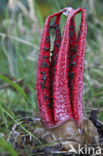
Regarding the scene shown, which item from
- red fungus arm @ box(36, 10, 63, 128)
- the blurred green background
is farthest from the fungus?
the blurred green background

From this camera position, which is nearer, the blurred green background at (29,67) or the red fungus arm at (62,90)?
the red fungus arm at (62,90)

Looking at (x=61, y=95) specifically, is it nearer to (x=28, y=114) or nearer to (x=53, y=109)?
(x=53, y=109)

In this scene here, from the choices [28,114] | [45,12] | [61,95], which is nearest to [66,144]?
[61,95]

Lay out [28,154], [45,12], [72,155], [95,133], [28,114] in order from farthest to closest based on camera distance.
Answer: [45,12] < [28,114] < [95,133] < [72,155] < [28,154]

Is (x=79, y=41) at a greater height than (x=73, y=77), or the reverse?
(x=79, y=41)

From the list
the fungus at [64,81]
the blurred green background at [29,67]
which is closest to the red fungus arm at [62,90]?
the fungus at [64,81]

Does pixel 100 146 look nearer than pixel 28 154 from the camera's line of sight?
No

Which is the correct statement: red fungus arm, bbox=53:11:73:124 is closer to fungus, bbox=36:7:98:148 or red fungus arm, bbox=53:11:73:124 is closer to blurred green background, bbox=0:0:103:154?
fungus, bbox=36:7:98:148

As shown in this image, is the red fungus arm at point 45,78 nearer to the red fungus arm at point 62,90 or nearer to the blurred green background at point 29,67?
the red fungus arm at point 62,90

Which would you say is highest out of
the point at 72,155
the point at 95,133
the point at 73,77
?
the point at 73,77

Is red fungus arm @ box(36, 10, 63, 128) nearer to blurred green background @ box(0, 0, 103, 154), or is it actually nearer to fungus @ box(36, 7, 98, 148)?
fungus @ box(36, 7, 98, 148)

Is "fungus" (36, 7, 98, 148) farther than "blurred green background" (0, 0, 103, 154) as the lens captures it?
No
